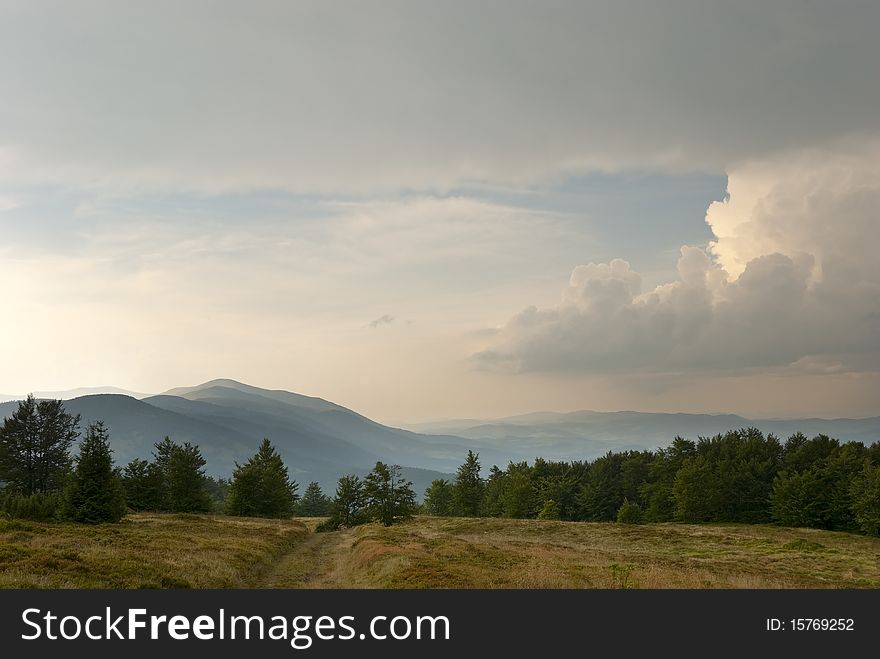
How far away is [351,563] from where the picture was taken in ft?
105

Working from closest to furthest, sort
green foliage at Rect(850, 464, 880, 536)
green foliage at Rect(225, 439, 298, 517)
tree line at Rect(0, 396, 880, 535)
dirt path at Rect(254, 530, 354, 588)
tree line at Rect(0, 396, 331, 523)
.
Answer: dirt path at Rect(254, 530, 354, 588) < tree line at Rect(0, 396, 331, 523) < tree line at Rect(0, 396, 880, 535) < green foliage at Rect(850, 464, 880, 536) < green foliage at Rect(225, 439, 298, 517)

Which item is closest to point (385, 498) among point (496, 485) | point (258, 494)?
point (258, 494)

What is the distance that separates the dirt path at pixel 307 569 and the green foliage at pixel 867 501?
7636 centimetres

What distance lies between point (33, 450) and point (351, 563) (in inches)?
2136

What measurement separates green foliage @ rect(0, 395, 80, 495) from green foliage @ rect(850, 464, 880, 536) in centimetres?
10533

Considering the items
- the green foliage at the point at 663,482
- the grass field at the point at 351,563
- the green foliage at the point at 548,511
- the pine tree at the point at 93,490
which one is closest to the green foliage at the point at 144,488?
the grass field at the point at 351,563

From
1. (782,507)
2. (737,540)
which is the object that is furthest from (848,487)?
(737,540)

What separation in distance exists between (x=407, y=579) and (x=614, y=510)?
104569mm

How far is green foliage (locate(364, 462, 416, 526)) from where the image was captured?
73.5 m

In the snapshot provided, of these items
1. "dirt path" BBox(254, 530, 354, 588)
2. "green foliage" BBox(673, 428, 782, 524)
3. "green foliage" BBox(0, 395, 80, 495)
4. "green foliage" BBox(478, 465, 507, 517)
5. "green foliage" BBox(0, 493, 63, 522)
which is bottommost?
"green foliage" BBox(478, 465, 507, 517)

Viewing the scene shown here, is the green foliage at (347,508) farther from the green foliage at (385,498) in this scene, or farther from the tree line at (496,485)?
the green foliage at (385,498)

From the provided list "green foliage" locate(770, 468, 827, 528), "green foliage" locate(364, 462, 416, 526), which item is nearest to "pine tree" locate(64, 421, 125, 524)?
"green foliage" locate(364, 462, 416, 526)

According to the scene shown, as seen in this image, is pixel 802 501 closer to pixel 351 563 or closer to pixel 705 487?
pixel 705 487

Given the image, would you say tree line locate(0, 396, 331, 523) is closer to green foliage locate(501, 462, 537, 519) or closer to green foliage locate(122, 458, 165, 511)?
green foliage locate(122, 458, 165, 511)
